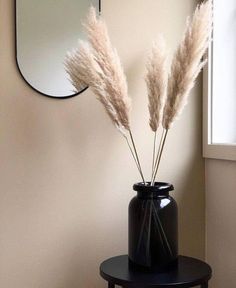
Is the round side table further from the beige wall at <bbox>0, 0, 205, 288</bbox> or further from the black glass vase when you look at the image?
the beige wall at <bbox>0, 0, 205, 288</bbox>

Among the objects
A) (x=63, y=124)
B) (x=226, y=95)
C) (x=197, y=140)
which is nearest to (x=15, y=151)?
(x=63, y=124)

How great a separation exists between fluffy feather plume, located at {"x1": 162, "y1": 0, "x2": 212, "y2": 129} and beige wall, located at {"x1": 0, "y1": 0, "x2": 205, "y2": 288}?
298 mm

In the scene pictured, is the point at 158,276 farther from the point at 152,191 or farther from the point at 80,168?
the point at 80,168

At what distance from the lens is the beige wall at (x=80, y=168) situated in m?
1.53

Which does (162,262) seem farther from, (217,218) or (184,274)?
(217,218)

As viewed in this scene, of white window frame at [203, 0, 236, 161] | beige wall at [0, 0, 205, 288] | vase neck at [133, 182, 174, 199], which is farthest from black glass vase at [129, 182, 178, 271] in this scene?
white window frame at [203, 0, 236, 161]

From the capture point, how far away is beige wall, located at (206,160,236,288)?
5.36 ft

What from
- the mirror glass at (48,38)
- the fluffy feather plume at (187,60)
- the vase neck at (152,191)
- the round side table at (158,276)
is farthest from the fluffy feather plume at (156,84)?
the round side table at (158,276)

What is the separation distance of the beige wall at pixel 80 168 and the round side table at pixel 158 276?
0.24 m

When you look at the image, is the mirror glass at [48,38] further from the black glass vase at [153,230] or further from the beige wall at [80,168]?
the black glass vase at [153,230]

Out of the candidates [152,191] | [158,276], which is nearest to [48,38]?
[152,191]

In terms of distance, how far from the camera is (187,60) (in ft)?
4.63

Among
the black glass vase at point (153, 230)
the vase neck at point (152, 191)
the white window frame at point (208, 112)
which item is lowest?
the black glass vase at point (153, 230)

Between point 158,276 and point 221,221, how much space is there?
511mm
